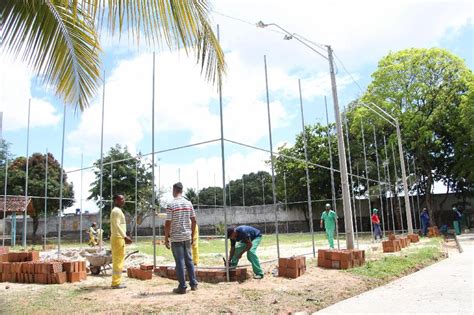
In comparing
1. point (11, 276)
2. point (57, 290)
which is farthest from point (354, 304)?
point (11, 276)

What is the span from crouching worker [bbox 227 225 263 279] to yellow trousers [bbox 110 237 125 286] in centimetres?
196

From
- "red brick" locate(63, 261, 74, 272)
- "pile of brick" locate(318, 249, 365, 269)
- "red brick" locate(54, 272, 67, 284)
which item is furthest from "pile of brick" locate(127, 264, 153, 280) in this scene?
"pile of brick" locate(318, 249, 365, 269)

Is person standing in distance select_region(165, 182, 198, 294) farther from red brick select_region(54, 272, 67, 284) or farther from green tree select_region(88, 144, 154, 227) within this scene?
green tree select_region(88, 144, 154, 227)

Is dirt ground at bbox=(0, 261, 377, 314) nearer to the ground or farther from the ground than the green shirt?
nearer to the ground

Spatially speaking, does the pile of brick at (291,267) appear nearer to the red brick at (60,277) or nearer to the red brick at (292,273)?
the red brick at (292,273)

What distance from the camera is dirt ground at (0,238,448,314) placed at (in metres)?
5.73

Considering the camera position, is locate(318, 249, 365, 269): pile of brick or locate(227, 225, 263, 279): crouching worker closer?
locate(227, 225, 263, 279): crouching worker

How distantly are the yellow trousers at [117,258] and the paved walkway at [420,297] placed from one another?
3475 mm

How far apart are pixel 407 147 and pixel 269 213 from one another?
1119cm

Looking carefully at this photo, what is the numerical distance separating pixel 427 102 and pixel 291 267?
23.5 meters

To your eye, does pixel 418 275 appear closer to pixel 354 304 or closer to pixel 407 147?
pixel 354 304

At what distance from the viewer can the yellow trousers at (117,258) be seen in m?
7.35

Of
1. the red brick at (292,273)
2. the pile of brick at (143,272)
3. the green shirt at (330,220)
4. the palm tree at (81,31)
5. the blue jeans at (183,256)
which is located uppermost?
the palm tree at (81,31)

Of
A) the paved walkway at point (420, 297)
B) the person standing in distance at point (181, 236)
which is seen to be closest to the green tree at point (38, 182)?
the person standing in distance at point (181, 236)
